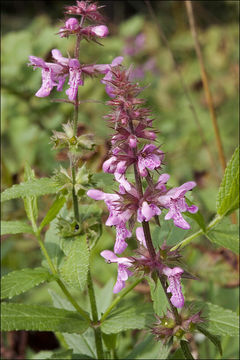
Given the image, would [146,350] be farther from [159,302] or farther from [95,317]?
[159,302]

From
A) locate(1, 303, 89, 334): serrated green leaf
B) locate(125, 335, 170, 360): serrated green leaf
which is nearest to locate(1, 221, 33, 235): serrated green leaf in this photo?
locate(1, 303, 89, 334): serrated green leaf

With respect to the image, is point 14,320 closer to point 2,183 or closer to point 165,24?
point 2,183

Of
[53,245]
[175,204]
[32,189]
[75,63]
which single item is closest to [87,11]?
[75,63]

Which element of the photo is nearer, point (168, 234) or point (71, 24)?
point (71, 24)

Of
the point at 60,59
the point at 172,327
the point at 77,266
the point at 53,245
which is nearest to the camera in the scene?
the point at 172,327

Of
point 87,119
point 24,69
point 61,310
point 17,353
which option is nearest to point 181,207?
point 61,310

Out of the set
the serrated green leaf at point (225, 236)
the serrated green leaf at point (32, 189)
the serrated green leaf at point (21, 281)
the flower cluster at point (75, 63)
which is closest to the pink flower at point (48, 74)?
the flower cluster at point (75, 63)
